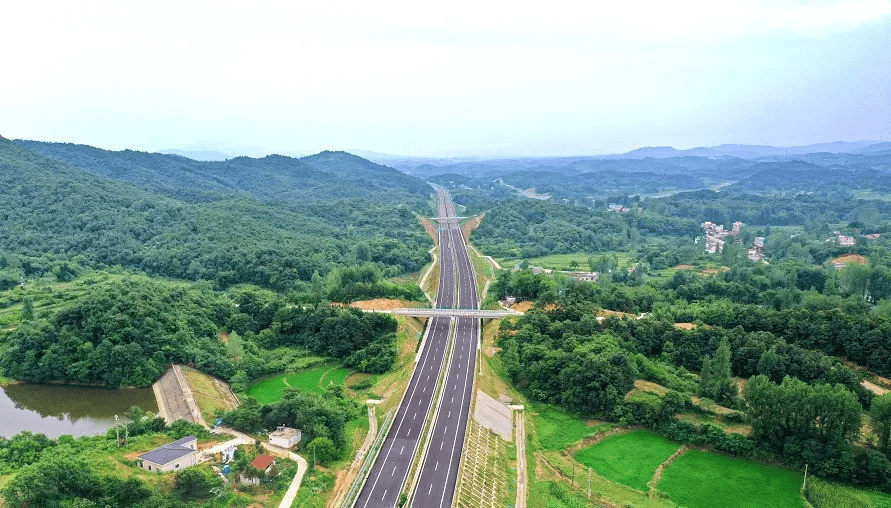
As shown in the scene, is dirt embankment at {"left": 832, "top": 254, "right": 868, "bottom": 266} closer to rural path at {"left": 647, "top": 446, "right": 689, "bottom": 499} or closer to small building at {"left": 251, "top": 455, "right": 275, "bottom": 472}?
rural path at {"left": 647, "top": 446, "right": 689, "bottom": 499}

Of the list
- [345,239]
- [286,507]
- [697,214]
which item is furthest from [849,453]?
[697,214]

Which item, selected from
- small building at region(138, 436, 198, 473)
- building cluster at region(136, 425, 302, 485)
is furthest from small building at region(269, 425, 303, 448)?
small building at region(138, 436, 198, 473)

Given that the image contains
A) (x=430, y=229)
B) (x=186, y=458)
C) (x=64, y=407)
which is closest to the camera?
(x=186, y=458)

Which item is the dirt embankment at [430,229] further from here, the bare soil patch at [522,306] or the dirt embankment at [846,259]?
the dirt embankment at [846,259]

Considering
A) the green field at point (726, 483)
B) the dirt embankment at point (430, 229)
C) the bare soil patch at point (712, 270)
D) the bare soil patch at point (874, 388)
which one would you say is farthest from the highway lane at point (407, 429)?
the dirt embankment at point (430, 229)

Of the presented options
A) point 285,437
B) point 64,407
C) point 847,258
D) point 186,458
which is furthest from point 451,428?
point 847,258

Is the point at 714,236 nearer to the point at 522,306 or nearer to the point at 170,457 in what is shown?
the point at 522,306
